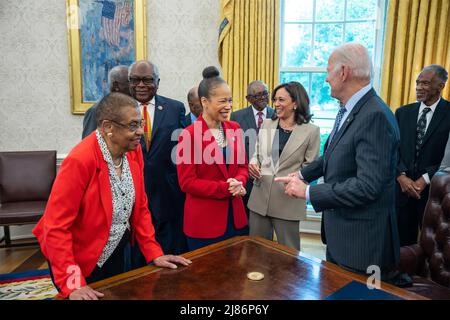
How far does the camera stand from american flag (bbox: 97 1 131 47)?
4.66 meters

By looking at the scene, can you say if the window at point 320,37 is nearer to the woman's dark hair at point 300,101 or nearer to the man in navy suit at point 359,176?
the woman's dark hair at point 300,101

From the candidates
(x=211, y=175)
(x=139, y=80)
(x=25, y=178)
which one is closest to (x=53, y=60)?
(x=25, y=178)

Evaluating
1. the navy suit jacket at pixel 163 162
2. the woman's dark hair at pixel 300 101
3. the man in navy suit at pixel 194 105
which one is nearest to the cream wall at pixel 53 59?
the man in navy suit at pixel 194 105

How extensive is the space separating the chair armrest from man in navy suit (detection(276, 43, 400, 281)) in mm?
402

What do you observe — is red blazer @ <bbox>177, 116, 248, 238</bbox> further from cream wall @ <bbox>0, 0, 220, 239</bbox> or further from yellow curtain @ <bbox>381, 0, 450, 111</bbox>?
yellow curtain @ <bbox>381, 0, 450, 111</bbox>

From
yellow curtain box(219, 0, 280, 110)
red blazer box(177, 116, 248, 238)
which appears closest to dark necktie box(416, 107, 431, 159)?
yellow curtain box(219, 0, 280, 110)

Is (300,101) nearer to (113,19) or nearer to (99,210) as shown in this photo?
(99,210)

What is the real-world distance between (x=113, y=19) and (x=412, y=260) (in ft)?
14.2

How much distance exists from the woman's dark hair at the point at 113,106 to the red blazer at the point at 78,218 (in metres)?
0.11

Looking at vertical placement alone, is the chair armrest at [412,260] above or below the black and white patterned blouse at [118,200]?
below

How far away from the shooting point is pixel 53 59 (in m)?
4.73

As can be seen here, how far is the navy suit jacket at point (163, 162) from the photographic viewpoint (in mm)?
2910
